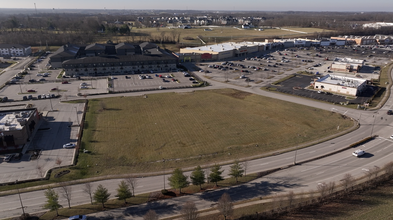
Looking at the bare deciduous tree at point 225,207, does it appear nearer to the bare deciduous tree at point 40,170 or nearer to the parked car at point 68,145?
the bare deciduous tree at point 40,170

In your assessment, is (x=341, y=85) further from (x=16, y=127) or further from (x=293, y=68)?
(x=16, y=127)

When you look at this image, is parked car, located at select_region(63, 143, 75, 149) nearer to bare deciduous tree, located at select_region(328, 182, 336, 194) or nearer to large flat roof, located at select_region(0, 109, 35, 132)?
large flat roof, located at select_region(0, 109, 35, 132)

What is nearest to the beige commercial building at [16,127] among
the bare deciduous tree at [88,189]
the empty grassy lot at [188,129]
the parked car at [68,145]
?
the parked car at [68,145]

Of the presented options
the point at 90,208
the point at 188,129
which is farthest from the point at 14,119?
the point at 188,129

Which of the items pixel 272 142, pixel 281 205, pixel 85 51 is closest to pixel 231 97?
pixel 272 142

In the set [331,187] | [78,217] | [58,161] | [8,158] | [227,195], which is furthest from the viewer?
[8,158]

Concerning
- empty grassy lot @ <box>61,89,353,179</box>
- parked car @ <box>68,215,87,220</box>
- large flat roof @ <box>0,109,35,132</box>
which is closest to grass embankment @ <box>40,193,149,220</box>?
parked car @ <box>68,215,87,220</box>

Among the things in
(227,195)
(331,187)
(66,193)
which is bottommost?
(331,187)

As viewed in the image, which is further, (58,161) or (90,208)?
(58,161)

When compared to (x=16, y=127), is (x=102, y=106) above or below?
below
